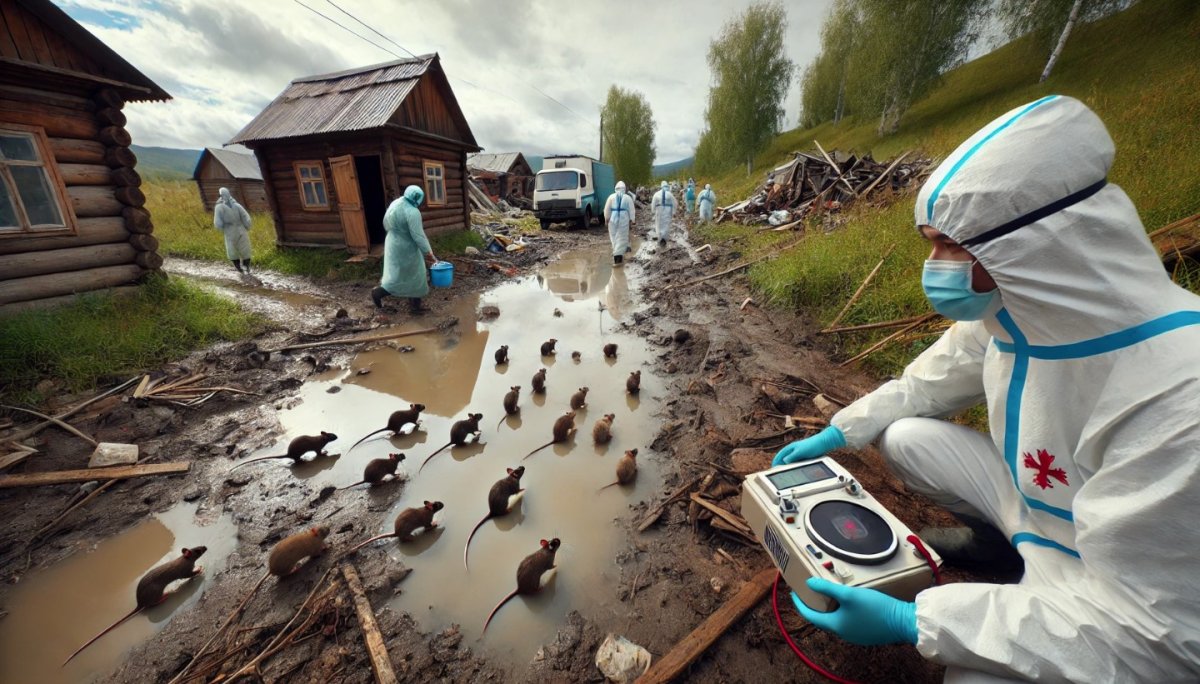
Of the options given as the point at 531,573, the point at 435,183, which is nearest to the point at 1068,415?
the point at 531,573

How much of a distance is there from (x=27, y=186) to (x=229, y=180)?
24674 millimetres

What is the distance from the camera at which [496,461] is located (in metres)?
3.66

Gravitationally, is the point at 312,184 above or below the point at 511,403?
above

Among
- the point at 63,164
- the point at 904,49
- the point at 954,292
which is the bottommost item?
the point at 954,292

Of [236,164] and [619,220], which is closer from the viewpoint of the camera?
[619,220]

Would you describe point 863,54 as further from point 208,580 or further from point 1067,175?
point 208,580

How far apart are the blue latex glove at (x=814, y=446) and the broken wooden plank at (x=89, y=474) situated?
187 inches

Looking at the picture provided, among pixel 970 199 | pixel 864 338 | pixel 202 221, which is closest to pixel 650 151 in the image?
pixel 202 221

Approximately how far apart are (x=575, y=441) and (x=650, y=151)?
46561 mm

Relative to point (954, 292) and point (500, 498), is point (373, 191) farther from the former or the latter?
point (954, 292)

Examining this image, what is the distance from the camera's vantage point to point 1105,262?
132cm

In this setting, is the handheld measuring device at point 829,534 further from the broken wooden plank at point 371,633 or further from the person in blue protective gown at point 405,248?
the person in blue protective gown at point 405,248

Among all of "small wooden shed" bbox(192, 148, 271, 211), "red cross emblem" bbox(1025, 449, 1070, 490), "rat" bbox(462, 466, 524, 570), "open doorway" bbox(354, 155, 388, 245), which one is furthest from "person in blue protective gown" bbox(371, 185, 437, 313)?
"small wooden shed" bbox(192, 148, 271, 211)

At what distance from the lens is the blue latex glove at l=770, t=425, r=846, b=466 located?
2475mm
